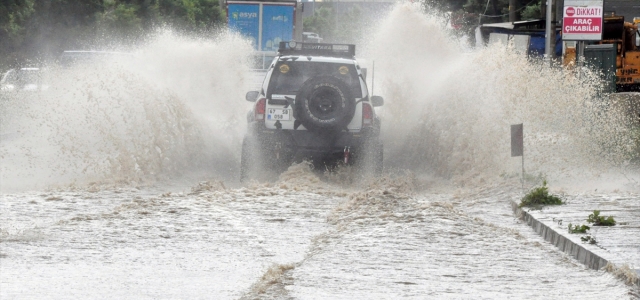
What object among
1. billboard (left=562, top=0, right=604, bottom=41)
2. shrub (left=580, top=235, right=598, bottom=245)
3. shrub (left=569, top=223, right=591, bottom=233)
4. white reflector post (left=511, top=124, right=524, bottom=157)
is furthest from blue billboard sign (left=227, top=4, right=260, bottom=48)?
shrub (left=580, top=235, right=598, bottom=245)

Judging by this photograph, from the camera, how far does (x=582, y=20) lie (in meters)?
27.0

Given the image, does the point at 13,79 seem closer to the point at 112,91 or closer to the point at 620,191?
the point at 112,91

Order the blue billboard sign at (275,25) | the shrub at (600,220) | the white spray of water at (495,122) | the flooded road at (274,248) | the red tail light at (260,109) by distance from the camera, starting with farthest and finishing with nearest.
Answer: the blue billboard sign at (275,25), the white spray of water at (495,122), the red tail light at (260,109), the shrub at (600,220), the flooded road at (274,248)

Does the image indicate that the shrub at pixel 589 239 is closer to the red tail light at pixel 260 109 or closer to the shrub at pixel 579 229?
the shrub at pixel 579 229

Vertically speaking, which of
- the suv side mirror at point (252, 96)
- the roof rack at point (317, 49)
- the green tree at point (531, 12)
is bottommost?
the suv side mirror at point (252, 96)

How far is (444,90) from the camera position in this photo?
2017 centimetres

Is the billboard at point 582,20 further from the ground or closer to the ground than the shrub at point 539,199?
further from the ground

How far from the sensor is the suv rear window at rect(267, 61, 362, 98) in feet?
52.2

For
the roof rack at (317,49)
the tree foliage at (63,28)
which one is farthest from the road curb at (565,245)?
the tree foliage at (63,28)

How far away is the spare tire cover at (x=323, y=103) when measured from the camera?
50.8 ft

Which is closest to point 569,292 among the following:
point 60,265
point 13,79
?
point 60,265

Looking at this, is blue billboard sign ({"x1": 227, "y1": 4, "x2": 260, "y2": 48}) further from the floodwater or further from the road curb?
the road curb

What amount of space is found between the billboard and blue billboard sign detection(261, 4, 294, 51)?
390 inches

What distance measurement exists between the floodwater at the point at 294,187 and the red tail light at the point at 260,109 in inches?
36.2
